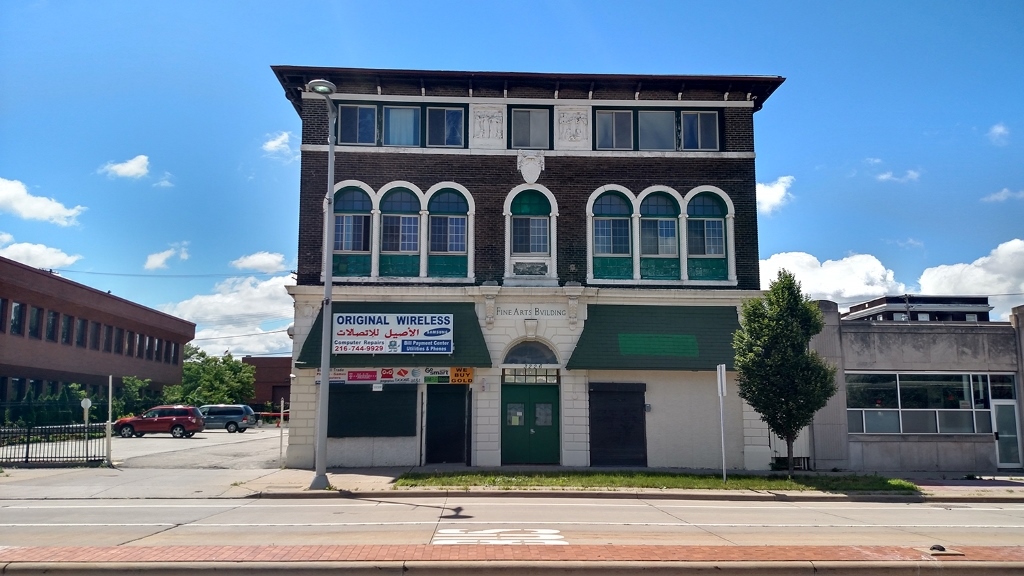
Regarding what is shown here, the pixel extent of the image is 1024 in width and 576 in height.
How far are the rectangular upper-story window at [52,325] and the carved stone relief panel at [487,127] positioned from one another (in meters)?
34.5

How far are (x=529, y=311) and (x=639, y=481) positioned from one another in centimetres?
655

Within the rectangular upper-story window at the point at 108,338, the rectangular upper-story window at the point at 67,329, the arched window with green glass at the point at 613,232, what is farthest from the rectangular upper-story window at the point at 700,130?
the rectangular upper-story window at the point at 108,338

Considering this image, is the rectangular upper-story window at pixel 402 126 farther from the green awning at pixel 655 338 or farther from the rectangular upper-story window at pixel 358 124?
the green awning at pixel 655 338

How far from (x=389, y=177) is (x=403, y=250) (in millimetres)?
2317

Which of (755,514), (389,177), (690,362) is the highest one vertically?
(389,177)

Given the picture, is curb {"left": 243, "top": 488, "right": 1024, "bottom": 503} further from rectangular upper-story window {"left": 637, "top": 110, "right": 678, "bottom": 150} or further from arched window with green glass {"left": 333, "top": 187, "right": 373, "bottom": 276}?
rectangular upper-story window {"left": 637, "top": 110, "right": 678, "bottom": 150}

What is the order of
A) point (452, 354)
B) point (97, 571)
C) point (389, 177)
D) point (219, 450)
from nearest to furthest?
point (97, 571) < point (452, 354) < point (389, 177) < point (219, 450)

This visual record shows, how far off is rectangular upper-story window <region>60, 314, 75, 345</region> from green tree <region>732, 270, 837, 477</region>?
42.4 meters

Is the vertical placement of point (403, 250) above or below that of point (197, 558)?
above

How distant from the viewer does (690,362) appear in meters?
22.8

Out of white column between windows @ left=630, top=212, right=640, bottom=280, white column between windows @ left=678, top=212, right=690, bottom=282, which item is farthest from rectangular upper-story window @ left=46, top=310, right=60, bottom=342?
white column between windows @ left=678, top=212, right=690, bottom=282

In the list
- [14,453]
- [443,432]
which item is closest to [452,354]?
[443,432]

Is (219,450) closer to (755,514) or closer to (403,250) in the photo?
(403,250)

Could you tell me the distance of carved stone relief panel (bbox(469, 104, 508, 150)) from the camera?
24.3m
